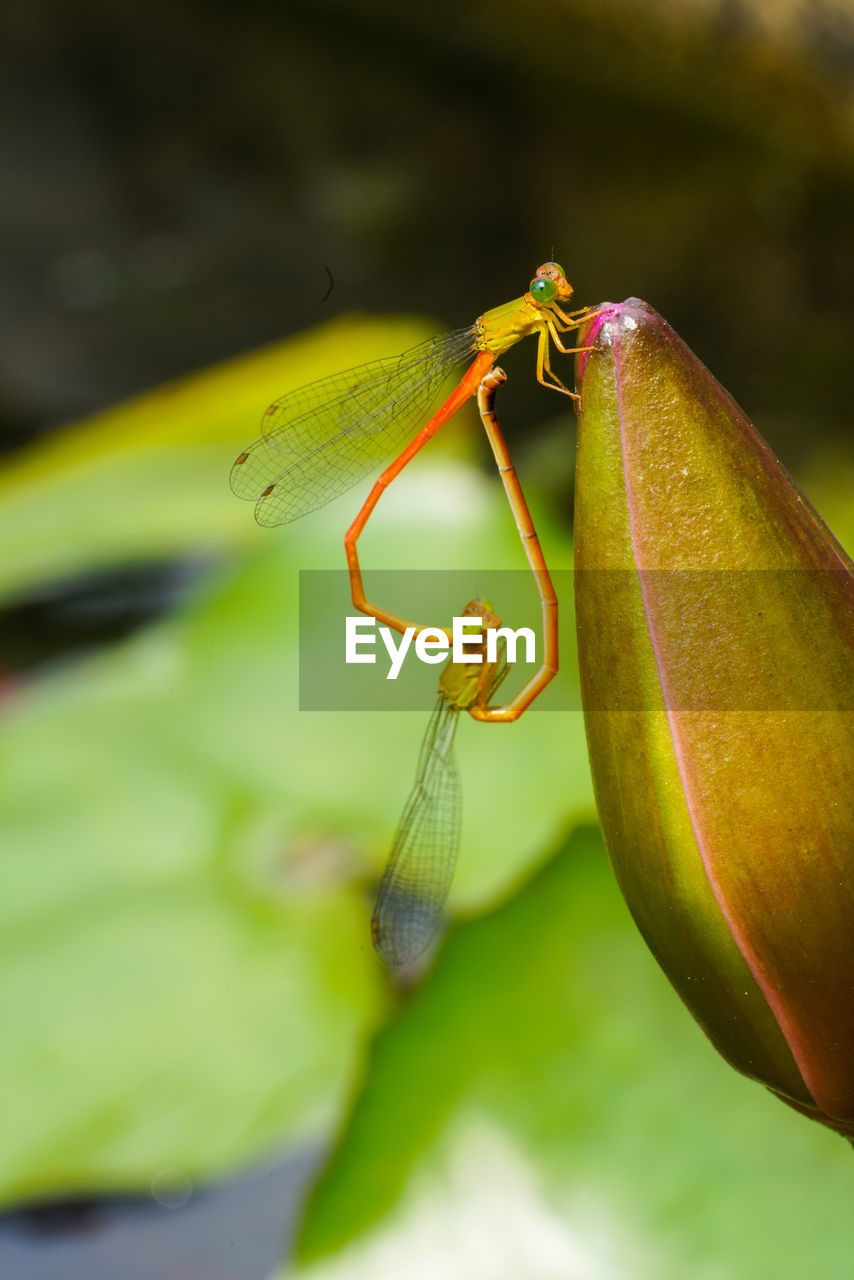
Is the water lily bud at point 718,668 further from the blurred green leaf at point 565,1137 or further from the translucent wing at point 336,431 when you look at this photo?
the translucent wing at point 336,431

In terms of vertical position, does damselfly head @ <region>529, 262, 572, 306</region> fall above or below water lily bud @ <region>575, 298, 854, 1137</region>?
above

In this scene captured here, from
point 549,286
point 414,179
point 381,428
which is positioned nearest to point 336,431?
point 381,428

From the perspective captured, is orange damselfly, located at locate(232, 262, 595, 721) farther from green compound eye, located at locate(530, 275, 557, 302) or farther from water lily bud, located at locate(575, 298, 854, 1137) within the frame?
water lily bud, located at locate(575, 298, 854, 1137)

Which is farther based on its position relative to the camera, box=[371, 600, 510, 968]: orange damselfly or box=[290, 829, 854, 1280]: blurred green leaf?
box=[371, 600, 510, 968]: orange damselfly

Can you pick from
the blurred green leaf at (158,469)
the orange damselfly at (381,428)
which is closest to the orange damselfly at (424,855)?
the orange damselfly at (381,428)

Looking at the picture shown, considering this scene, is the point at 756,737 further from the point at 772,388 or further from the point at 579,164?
the point at 579,164

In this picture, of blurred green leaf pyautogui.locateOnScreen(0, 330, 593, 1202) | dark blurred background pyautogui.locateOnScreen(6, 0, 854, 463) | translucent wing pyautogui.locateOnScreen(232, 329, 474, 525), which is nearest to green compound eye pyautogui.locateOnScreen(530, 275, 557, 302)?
translucent wing pyautogui.locateOnScreen(232, 329, 474, 525)

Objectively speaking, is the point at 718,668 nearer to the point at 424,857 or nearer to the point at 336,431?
the point at 424,857
